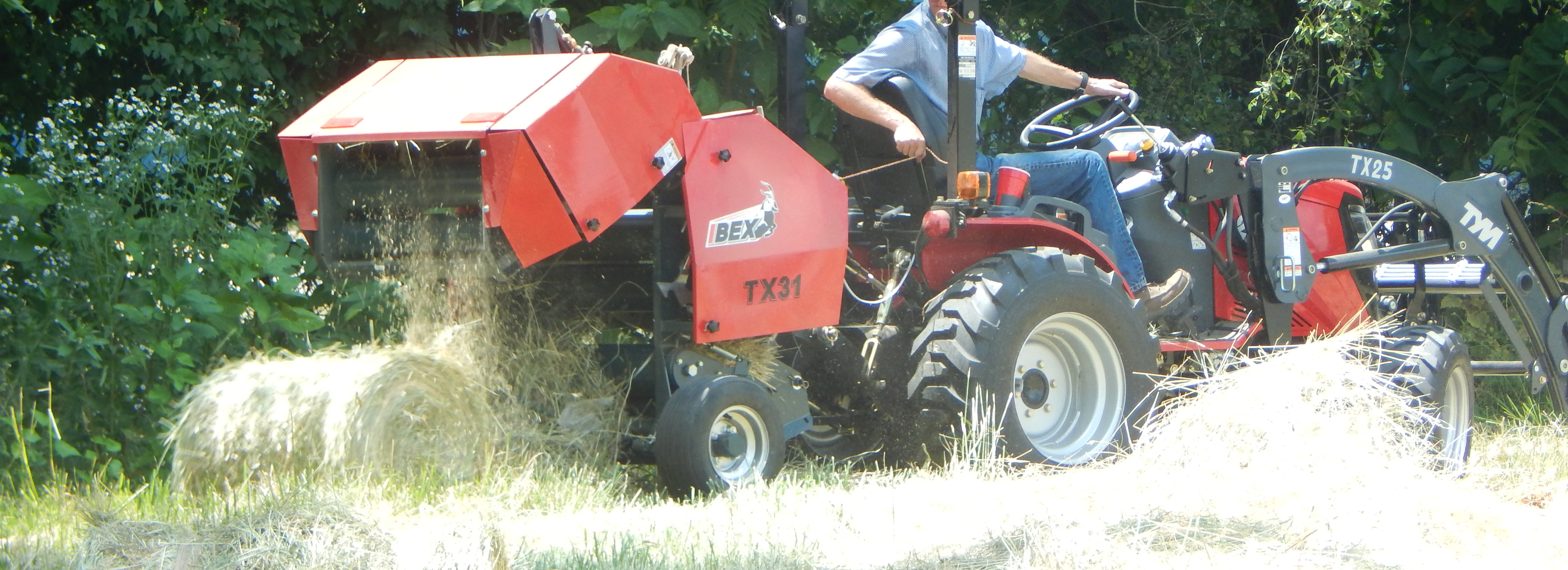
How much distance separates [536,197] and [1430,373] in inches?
121

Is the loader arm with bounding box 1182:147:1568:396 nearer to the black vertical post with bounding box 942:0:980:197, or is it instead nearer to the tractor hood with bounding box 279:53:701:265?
the black vertical post with bounding box 942:0:980:197

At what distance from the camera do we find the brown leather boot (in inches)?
195

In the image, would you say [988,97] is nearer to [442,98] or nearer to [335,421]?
[442,98]

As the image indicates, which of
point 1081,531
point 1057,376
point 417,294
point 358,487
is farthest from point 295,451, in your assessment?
point 1057,376

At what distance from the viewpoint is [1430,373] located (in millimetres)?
4652

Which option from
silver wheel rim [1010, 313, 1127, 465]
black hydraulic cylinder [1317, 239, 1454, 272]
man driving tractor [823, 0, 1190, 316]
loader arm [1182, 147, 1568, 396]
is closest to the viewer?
man driving tractor [823, 0, 1190, 316]

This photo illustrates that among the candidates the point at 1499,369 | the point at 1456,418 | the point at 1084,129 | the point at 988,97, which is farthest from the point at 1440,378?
the point at 988,97

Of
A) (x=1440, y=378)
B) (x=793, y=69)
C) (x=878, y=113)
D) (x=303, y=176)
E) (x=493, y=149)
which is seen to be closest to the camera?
(x=493, y=149)

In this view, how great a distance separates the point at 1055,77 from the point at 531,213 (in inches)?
101

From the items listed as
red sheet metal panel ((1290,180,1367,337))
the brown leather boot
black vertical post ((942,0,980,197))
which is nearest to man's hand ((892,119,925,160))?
black vertical post ((942,0,980,197))

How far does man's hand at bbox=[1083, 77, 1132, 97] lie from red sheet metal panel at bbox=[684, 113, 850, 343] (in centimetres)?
144

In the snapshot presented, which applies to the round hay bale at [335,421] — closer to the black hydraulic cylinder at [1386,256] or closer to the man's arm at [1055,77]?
the man's arm at [1055,77]

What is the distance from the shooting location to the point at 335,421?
3.79m

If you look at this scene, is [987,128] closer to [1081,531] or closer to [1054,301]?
[1054,301]
